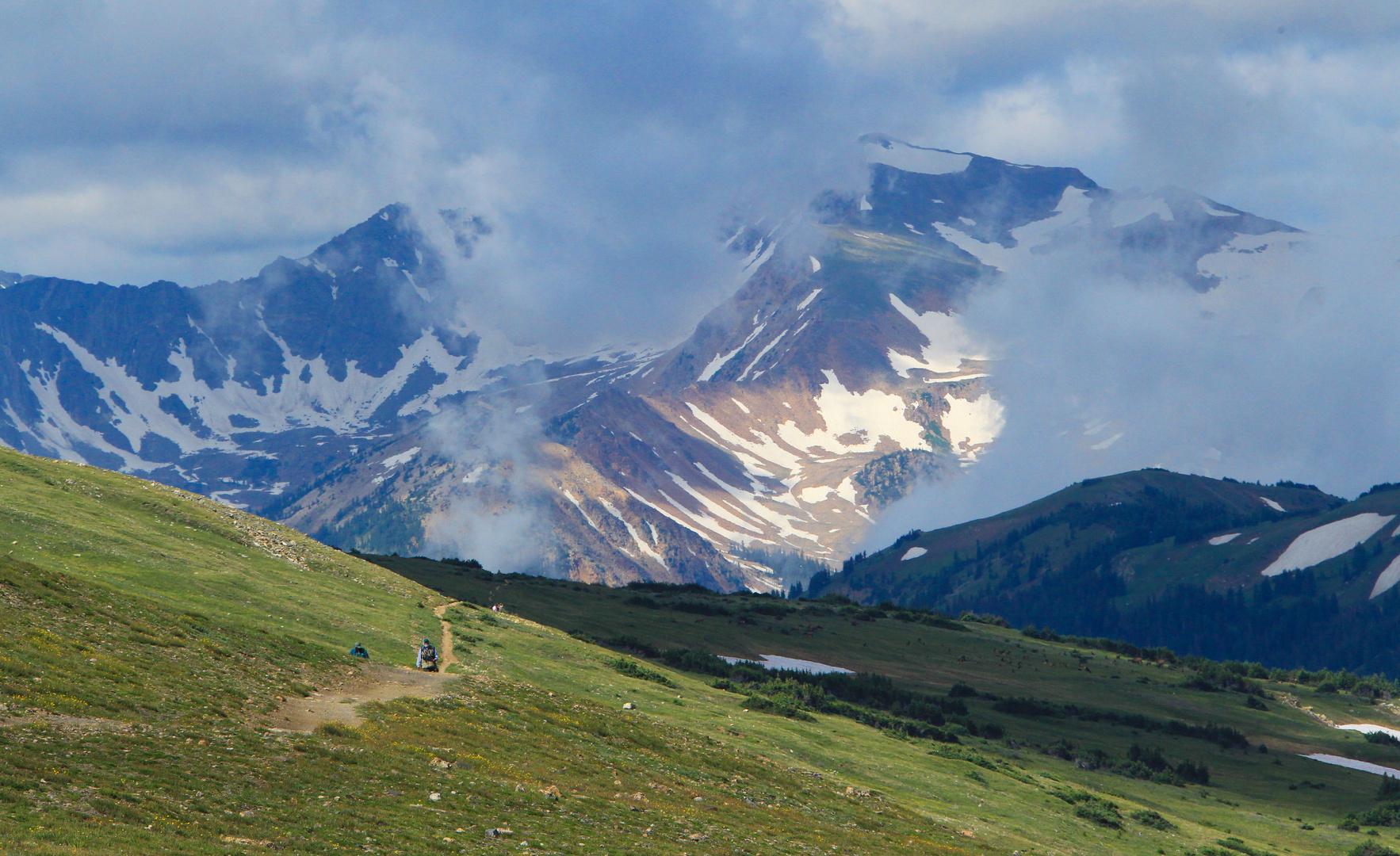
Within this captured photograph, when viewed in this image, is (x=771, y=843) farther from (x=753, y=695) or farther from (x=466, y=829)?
(x=753, y=695)

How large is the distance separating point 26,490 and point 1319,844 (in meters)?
65.7

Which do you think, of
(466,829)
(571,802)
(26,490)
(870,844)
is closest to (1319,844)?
(870,844)

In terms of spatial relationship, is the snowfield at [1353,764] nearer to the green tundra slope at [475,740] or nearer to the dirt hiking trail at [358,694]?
the green tundra slope at [475,740]

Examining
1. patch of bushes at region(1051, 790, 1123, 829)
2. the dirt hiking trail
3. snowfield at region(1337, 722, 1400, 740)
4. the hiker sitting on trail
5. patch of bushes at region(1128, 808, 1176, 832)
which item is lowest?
patch of bushes at region(1128, 808, 1176, 832)

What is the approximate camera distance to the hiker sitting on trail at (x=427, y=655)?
150 feet

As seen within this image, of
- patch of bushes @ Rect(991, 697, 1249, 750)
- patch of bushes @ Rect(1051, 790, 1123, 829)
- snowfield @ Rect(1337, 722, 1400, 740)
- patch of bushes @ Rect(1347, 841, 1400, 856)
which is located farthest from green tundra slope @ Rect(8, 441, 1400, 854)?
snowfield @ Rect(1337, 722, 1400, 740)

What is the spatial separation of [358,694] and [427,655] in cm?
679

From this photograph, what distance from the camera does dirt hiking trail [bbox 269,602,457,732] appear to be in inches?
1336

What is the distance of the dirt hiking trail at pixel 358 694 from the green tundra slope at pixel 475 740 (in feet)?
1.08

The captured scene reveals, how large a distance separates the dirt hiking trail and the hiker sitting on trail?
0.55 metres

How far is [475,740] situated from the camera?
36.2 metres

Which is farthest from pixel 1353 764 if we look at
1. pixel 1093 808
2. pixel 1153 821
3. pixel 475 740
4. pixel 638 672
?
pixel 475 740

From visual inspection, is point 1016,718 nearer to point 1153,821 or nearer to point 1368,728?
point 1153,821

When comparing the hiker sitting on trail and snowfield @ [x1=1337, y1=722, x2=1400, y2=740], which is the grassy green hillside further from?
the hiker sitting on trail
